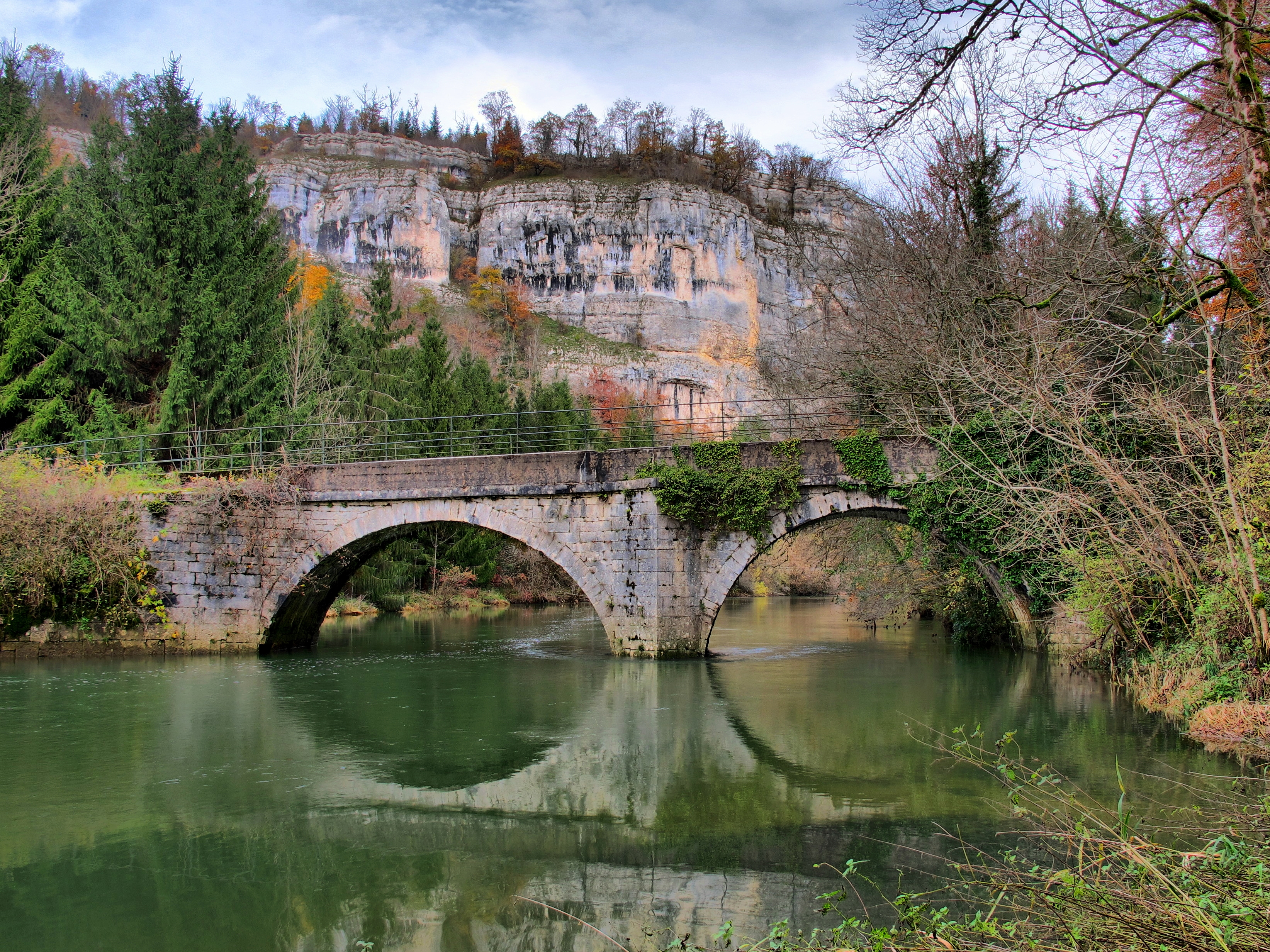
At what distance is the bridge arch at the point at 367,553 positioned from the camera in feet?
44.5

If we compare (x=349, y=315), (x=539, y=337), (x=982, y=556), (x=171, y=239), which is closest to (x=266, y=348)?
(x=171, y=239)

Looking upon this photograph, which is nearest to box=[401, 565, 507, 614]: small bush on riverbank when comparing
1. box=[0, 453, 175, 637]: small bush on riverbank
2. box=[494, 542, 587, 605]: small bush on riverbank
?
box=[494, 542, 587, 605]: small bush on riverbank

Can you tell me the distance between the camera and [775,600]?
103 feet

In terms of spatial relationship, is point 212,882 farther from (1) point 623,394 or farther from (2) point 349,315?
(1) point 623,394

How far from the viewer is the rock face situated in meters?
62.4

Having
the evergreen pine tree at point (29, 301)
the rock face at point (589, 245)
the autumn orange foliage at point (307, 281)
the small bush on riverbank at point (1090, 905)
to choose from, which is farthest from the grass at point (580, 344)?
the small bush on riverbank at point (1090, 905)

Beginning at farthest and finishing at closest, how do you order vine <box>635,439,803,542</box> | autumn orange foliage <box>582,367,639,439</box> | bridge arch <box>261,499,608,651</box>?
autumn orange foliage <box>582,367,639,439</box> → bridge arch <box>261,499,608,651</box> → vine <box>635,439,803,542</box>

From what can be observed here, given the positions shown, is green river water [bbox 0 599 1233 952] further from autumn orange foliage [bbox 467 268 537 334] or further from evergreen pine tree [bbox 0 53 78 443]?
autumn orange foliage [bbox 467 268 537 334]

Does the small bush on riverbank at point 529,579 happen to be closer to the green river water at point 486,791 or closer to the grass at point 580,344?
the green river water at point 486,791

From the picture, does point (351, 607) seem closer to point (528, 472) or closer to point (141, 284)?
point (141, 284)

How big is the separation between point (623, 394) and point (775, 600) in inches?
1032

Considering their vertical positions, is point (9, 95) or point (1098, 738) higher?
point (9, 95)

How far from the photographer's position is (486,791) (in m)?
6.87

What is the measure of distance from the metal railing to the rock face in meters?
36.6
